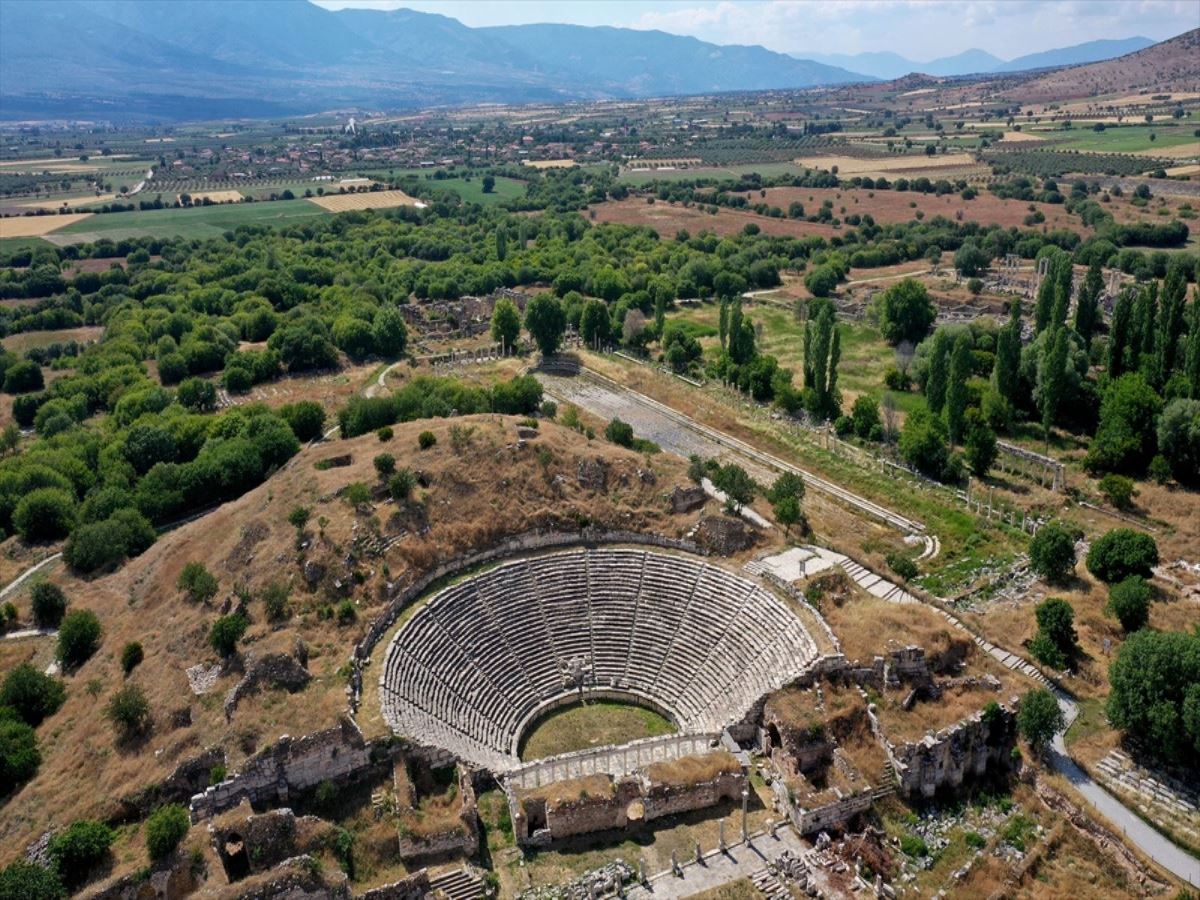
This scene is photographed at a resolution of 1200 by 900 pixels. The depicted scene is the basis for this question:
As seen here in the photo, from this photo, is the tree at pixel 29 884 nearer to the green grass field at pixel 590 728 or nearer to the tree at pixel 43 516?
the green grass field at pixel 590 728

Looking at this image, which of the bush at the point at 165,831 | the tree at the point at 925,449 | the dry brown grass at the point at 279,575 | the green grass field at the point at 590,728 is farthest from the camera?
the tree at the point at 925,449

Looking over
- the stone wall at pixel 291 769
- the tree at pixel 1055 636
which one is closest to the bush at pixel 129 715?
the stone wall at pixel 291 769

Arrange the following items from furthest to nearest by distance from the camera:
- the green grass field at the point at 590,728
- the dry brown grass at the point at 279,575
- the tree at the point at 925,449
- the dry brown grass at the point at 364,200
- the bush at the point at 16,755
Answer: the dry brown grass at the point at 364,200 → the tree at the point at 925,449 → the green grass field at the point at 590,728 → the bush at the point at 16,755 → the dry brown grass at the point at 279,575

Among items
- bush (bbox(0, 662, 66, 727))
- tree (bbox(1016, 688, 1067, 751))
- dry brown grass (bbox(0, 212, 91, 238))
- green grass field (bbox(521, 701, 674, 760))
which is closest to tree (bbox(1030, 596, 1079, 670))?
tree (bbox(1016, 688, 1067, 751))

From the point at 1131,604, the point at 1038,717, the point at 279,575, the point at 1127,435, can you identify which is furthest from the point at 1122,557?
the point at 279,575

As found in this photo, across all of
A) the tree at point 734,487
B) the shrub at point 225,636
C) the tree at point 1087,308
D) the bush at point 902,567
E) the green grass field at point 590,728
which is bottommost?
the green grass field at point 590,728

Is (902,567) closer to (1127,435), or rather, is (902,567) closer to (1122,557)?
(1122,557)
